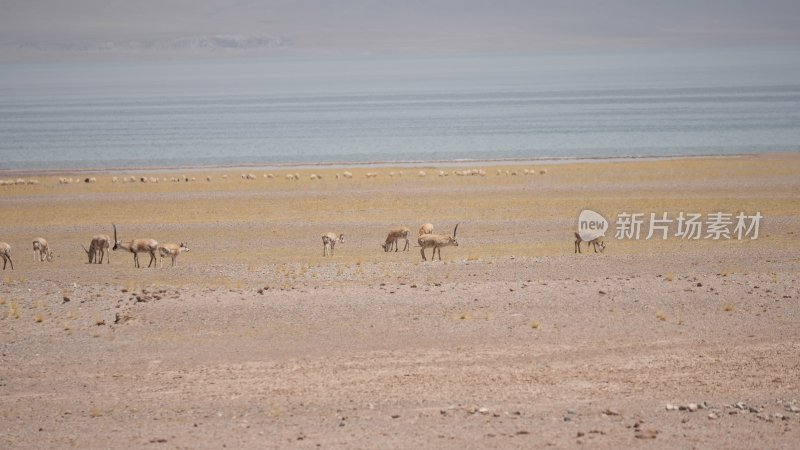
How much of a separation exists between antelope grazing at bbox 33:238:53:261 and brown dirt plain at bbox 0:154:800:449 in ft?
1.31

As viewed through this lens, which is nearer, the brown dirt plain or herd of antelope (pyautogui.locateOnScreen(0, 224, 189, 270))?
the brown dirt plain

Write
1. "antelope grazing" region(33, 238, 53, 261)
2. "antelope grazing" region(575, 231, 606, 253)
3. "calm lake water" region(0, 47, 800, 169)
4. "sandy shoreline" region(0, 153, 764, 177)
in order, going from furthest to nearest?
"calm lake water" region(0, 47, 800, 169) < "sandy shoreline" region(0, 153, 764, 177) < "antelope grazing" region(33, 238, 53, 261) < "antelope grazing" region(575, 231, 606, 253)

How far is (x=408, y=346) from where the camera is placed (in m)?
17.3

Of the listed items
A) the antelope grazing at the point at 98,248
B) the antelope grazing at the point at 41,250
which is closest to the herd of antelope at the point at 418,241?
the antelope grazing at the point at 98,248

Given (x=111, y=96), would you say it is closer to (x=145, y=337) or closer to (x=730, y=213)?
(x=730, y=213)

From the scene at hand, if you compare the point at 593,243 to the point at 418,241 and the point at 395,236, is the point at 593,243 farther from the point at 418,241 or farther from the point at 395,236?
the point at 395,236

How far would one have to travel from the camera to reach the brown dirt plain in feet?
44.8

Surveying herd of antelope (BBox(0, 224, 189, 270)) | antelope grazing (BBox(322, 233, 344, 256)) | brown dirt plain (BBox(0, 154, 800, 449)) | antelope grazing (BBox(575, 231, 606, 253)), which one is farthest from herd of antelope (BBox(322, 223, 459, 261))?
herd of antelope (BBox(0, 224, 189, 270))

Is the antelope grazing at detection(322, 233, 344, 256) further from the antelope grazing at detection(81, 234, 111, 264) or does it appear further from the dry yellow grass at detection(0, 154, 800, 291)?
the antelope grazing at detection(81, 234, 111, 264)

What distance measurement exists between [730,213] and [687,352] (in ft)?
62.9

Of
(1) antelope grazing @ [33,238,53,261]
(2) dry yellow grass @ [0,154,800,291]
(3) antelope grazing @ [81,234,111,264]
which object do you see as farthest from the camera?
(1) antelope grazing @ [33,238,53,261]

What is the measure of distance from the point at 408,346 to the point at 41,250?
581 inches

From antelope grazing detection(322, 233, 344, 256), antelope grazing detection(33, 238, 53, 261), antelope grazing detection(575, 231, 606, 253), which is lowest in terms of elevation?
antelope grazing detection(33, 238, 53, 261)

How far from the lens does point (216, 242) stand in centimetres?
3166
